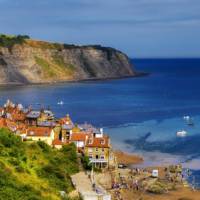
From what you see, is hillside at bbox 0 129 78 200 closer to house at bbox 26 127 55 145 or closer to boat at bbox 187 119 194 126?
house at bbox 26 127 55 145

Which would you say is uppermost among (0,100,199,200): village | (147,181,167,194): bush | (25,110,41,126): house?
(25,110,41,126): house

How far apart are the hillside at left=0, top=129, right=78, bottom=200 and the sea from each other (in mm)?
13781

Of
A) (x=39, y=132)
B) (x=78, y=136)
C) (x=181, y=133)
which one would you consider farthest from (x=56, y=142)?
(x=181, y=133)

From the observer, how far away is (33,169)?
42688 millimetres

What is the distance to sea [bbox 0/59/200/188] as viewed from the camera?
239 ft

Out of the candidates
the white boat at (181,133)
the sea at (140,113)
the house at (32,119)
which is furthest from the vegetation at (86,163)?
the white boat at (181,133)

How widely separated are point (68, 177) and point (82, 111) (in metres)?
69.3

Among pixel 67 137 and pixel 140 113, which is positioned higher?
pixel 140 113

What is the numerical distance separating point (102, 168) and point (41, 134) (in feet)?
21.9

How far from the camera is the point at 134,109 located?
404 feet

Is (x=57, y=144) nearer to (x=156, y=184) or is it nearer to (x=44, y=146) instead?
(x=44, y=146)

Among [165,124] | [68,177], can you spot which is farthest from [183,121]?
[68,177]

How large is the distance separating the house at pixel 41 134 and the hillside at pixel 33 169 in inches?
100

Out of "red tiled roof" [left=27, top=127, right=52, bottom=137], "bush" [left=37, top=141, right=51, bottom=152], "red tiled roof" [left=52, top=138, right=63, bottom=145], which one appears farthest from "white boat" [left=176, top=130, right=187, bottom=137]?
"bush" [left=37, top=141, right=51, bottom=152]
